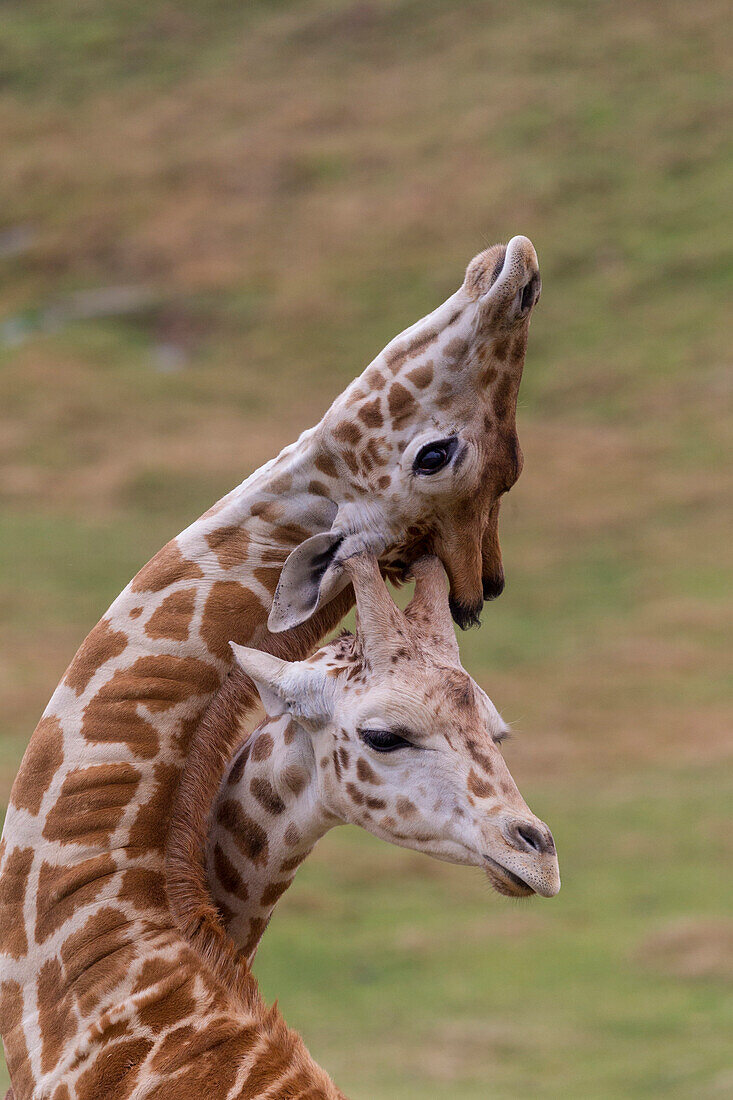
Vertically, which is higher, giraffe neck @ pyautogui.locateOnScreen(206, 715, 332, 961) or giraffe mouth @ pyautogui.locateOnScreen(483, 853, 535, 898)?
giraffe neck @ pyautogui.locateOnScreen(206, 715, 332, 961)

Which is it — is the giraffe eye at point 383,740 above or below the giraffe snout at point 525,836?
above

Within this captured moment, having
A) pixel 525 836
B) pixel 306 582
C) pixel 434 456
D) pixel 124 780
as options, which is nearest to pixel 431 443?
pixel 434 456

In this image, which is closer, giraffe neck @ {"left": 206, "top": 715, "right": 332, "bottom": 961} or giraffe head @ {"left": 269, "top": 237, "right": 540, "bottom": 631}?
giraffe head @ {"left": 269, "top": 237, "right": 540, "bottom": 631}

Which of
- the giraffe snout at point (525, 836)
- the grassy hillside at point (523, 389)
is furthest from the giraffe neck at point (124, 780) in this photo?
the grassy hillside at point (523, 389)

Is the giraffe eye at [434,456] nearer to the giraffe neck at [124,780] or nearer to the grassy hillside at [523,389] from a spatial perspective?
the giraffe neck at [124,780]

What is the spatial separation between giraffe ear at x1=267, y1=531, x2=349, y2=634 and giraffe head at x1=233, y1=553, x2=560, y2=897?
0.11 meters

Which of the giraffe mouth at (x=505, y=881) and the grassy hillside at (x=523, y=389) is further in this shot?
the grassy hillside at (x=523, y=389)

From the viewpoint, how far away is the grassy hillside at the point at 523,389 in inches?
616

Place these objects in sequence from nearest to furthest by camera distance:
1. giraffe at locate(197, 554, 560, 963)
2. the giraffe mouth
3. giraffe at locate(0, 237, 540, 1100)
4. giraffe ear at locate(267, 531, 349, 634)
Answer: the giraffe mouth
giraffe at locate(197, 554, 560, 963)
giraffe at locate(0, 237, 540, 1100)
giraffe ear at locate(267, 531, 349, 634)

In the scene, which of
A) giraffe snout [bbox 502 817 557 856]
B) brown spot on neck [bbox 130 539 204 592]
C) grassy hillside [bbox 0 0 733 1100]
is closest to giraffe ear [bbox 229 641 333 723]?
brown spot on neck [bbox 130 539 204 592]

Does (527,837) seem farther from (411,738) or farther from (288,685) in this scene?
(288,685)

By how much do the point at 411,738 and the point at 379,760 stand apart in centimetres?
12

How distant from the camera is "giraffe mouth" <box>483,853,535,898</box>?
12.9 ft

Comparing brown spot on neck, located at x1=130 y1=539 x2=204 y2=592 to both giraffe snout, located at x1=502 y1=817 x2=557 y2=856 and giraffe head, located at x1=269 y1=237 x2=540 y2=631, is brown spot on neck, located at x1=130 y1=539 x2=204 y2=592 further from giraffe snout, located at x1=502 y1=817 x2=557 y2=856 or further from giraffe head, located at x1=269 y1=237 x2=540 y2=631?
Result: giraffe snout, located at x1=502 y1=817 x2=557 y2=856
